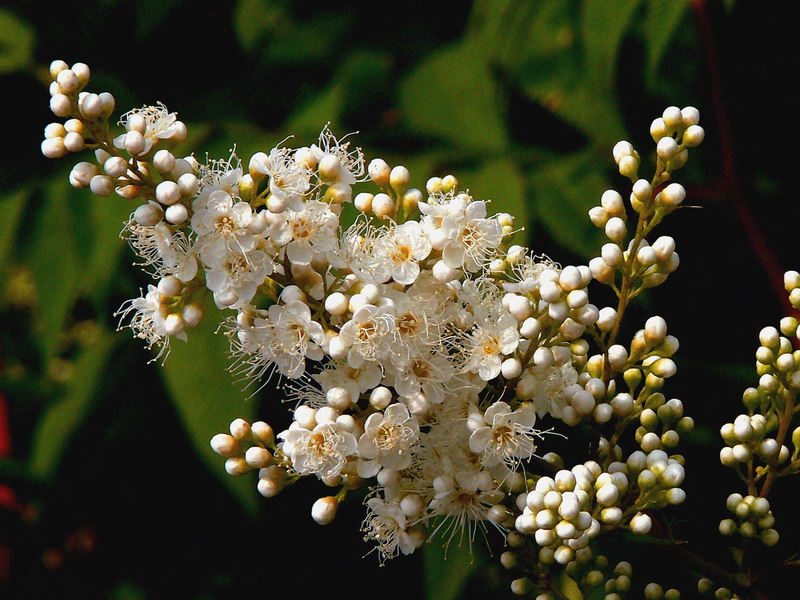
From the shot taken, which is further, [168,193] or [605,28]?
[605,28]

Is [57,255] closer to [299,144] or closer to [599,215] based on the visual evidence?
[299,144]

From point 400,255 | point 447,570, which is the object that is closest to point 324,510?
point 400,255

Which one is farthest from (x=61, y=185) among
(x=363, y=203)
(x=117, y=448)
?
(x=363, y=203)

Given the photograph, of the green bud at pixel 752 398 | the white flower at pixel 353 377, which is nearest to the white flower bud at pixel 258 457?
the white flower at pixel 353 377

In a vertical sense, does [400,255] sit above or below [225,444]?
above

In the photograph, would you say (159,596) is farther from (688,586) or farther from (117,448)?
(688,586)

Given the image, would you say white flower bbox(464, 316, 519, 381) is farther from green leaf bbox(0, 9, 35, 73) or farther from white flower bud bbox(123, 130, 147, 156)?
green leaf bbox(0, 9, 35, 73)

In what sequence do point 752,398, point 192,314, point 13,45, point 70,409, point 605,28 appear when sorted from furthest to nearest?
1. point 13,45
2. point 70,409
3. point 605,28
4. point 752,398
5. point 192,314
